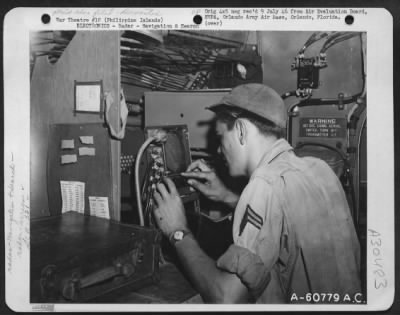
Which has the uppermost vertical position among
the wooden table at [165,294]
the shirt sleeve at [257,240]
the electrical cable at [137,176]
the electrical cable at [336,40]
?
the electrical cable at [336,40]

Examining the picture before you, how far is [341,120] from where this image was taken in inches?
43.4

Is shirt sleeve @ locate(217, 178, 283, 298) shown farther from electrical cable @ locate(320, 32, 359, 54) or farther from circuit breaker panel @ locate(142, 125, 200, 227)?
electrical cable @ locate(320, 32, 359, 54)

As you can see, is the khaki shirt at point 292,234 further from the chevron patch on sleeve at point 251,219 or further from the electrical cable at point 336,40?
the electrical cable at point 336,40

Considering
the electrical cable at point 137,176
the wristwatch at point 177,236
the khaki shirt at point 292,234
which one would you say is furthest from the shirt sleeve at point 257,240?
the electrical cable at point 137,176

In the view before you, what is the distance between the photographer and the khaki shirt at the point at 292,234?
3.45 feet

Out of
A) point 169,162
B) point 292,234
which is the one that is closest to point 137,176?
point 169,162

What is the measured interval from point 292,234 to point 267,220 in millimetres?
72

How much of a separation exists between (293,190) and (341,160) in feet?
0.48

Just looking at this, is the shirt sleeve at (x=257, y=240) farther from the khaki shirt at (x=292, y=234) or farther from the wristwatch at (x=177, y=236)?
the wristwatch at (x=177, y=236)

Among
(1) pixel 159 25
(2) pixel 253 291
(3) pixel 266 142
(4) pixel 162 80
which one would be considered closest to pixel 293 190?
(3) pixel 266 142

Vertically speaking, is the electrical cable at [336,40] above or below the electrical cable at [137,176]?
above

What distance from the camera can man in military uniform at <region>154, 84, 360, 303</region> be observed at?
1.05 m

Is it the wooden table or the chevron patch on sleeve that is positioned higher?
the chevron patch on sleeve

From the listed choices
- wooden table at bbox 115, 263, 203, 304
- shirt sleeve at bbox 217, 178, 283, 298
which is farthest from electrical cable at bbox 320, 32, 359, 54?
wooden table at bbox 115, 263, 203, 304
